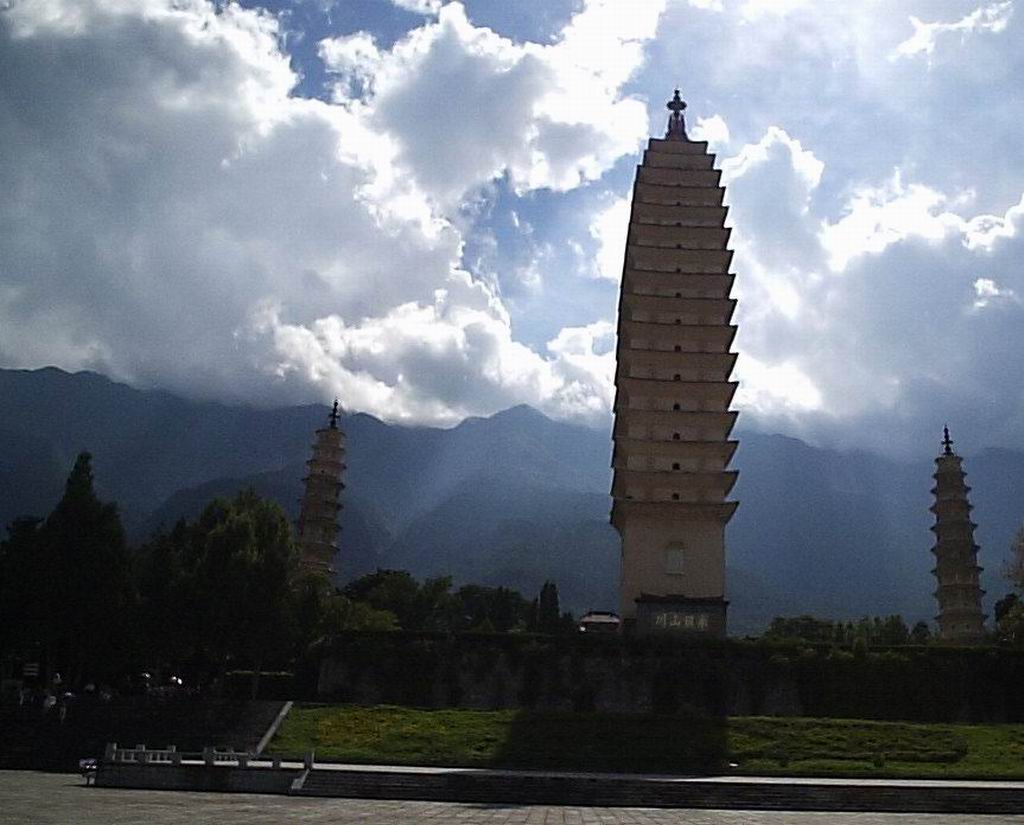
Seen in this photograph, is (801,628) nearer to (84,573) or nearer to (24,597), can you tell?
(84,573)

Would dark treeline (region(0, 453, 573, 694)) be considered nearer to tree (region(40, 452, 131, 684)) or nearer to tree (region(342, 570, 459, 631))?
tree (region(40, 452, 131, 684))

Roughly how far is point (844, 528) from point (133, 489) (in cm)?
8595

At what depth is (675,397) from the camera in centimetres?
3403

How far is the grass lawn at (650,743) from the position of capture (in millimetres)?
20234

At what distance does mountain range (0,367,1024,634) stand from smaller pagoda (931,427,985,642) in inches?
2513

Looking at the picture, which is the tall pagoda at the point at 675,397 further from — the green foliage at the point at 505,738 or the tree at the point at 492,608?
the tree at the point at 492,608

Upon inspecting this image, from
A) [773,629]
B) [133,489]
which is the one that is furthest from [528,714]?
[133,489]

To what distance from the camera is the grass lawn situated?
20234 millimetres

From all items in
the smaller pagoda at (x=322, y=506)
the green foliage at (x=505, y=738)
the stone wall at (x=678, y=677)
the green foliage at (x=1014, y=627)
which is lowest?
the green foliage at (x=505, y=738)

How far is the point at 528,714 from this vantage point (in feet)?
79.7

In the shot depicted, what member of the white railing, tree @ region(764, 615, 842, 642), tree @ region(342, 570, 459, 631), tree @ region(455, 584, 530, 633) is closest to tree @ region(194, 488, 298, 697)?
the white railing

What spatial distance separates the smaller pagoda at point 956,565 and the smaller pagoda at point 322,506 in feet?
86.0

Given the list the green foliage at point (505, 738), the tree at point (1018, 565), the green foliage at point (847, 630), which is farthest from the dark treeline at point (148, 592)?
the green foliage at point (847, 630)

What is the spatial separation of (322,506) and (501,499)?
8919 centimetres
